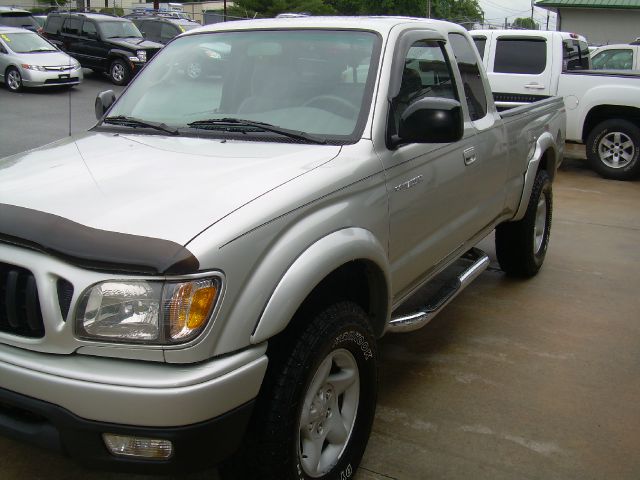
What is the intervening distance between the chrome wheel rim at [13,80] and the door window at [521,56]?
39.4 feet

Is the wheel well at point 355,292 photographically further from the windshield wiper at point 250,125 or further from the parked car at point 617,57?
the parked car at point 617,57

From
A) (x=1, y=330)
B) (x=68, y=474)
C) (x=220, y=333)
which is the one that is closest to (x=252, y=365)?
(x=220, y=333)

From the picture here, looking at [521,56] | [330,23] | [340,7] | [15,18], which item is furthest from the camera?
[340,7]

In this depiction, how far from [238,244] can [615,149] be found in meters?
9.10

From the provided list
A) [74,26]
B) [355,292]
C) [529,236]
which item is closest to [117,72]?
[74,26]

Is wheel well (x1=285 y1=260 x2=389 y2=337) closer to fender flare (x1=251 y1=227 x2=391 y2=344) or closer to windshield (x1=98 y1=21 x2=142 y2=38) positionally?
fender flare (x1=251 y1=227 x2=391 y2=344)

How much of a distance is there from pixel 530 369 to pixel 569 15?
3670 cm

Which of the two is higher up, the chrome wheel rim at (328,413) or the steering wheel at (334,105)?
the steering wheel at (334,105)

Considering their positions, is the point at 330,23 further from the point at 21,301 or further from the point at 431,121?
the point at 21,301

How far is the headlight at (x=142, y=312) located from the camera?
2074 millimetres

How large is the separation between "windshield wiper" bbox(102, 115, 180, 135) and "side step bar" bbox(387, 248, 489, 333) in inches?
53.3

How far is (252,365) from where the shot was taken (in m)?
2.17

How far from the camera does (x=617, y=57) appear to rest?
1322 cm

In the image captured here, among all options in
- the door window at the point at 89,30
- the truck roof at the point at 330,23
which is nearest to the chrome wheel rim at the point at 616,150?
the truck roof at the point at 330,23
